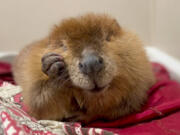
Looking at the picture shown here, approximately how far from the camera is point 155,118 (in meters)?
1.05

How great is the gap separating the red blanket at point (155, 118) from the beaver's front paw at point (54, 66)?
0.97 feet

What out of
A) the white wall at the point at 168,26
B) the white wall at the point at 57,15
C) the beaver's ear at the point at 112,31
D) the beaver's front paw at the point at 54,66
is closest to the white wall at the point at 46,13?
the white wall at the point at 57,15

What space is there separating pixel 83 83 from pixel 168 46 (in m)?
1.14

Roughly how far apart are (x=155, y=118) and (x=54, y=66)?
1.74 feet

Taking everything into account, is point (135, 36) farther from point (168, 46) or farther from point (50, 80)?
point (168, 46)

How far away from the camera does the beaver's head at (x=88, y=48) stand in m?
0.79

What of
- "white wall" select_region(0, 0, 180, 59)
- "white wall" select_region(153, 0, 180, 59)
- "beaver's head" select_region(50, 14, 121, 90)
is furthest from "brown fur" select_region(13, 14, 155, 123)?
"white wall" select_region(0, 0, 180, 59)

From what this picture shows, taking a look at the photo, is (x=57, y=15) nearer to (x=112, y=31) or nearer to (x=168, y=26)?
(x=168, y=26)

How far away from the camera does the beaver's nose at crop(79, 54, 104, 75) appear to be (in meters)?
0.77

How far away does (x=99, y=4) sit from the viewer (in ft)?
6.36

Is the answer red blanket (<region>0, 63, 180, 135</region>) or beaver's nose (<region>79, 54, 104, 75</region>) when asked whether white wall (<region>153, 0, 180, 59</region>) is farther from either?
beaver's nose (<region>79, 54, 104, 75</region>)

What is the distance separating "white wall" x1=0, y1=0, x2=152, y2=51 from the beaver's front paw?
1105 mm

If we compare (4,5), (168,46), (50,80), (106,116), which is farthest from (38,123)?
(4,5)

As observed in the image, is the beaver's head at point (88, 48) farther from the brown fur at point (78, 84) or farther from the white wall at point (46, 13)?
the white wall at point (46, 13)
